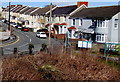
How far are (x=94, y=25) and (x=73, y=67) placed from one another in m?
12.7

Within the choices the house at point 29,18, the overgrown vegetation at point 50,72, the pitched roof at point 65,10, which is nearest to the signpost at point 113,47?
the overgrown vegetation at point 50,72

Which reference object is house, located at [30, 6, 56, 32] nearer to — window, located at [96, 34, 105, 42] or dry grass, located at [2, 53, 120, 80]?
window, located at [96, 34, 105, 42]

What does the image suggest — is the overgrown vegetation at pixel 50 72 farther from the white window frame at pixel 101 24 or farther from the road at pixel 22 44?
the white window frame at pixel 101 24

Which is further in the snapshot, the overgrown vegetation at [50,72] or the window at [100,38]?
the window at [100,38]

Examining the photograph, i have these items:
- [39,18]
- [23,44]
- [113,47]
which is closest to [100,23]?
[113,47]

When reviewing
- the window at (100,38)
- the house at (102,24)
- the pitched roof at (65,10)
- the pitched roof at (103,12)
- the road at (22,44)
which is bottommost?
the road at (22,44)

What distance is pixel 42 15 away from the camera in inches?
918

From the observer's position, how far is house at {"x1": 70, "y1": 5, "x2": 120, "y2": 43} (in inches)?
550

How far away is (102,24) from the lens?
47.1ft

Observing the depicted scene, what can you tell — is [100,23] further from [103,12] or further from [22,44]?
[22,44]

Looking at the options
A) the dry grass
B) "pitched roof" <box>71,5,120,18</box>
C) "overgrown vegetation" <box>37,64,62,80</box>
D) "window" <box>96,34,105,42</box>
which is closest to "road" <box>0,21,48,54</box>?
"window" <box>96,34,105,42</box>

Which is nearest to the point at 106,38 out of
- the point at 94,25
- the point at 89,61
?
the point at 94,25

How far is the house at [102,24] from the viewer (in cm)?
1397

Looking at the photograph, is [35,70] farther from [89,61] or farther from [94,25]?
[94,25]
